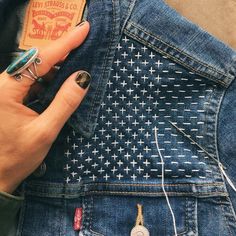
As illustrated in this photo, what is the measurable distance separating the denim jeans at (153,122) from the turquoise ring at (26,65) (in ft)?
0.22

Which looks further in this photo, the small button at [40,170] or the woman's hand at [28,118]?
the small button at [40,170]

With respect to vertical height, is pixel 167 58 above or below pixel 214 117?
above

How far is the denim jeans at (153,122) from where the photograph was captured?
0.82 metres

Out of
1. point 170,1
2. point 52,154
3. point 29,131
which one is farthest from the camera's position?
point 170,1

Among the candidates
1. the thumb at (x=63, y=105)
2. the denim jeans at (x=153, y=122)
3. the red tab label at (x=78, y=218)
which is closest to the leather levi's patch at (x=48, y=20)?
the denim jeans at (x=153, y=122)

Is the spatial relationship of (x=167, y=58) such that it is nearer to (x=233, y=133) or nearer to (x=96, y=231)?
(x=233, y=133)

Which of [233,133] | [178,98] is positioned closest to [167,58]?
[178,98]

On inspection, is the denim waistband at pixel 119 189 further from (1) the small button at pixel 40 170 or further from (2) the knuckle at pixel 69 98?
(2) the knuckle at pixel 69 98

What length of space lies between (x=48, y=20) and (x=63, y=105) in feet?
0.71

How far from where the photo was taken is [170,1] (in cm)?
98

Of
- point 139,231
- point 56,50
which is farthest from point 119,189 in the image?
point 56,50

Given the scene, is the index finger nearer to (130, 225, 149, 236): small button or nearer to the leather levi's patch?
the leather levi's patch

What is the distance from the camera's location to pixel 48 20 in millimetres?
880

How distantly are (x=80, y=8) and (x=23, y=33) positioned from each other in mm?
136
